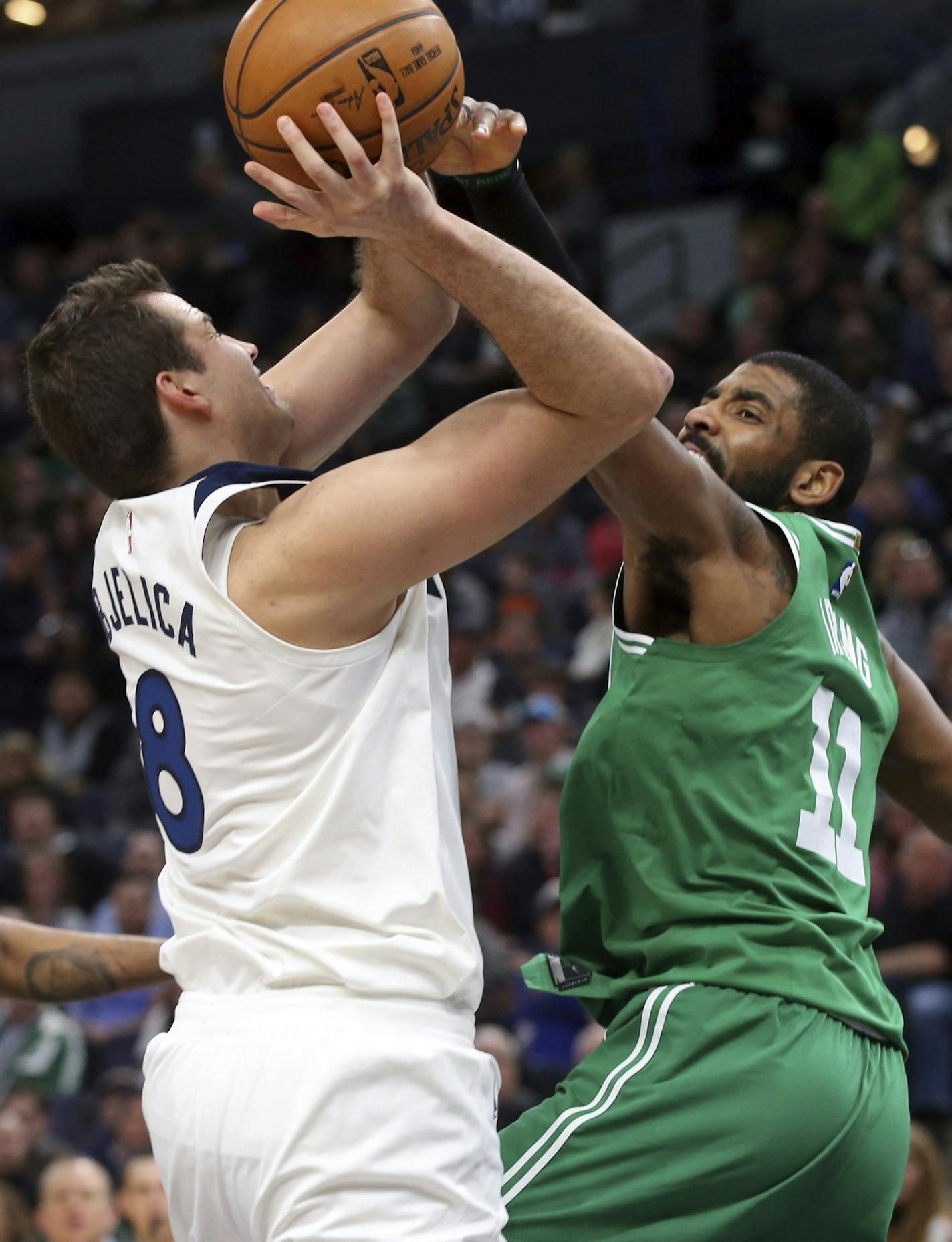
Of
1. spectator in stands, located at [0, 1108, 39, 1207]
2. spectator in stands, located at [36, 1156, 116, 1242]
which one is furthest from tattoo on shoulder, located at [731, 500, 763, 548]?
spectator in stands, located at [0, 1108, 39, 1207]

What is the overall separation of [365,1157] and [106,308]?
4.78 feet

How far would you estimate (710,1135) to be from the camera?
2.94 m

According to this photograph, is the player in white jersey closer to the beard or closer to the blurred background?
the beard

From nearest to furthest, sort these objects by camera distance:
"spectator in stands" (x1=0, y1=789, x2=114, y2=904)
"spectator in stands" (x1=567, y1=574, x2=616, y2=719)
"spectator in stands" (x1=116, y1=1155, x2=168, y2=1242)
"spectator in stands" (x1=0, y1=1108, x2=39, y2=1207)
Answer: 1. "spectator in stands" (x1=116, y1=1155, x2=168, y2=1242)
2. "spectator in stands" (x1=0, y1=1108, x2=39, y2=1207)
3. "spectator in stands" (x1=0, y1=789, x2=114, y2=904)
4. "spectator in stands" (x1=567, y1=574, x2=616, y2=719)

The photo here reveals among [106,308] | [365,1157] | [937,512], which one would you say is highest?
[106,308]

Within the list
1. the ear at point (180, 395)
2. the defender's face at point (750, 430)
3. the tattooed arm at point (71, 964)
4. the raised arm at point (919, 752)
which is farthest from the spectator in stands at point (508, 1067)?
the ear at point (180, 395)

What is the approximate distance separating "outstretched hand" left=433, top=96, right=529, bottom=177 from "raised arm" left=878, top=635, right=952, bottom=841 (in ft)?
4.50

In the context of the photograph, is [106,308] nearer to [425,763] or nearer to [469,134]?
[469,134]

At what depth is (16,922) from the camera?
3.62 metres

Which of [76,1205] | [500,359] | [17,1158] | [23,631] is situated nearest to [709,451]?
[500,359]

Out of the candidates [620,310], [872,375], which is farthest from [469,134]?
[620,310]

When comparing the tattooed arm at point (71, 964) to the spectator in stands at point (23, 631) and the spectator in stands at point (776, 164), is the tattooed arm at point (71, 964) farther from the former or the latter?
the spectator in stands at point (776, 164)

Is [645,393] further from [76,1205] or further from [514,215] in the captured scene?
[76,1205]

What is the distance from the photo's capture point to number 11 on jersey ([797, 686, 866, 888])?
3197 millimetres
